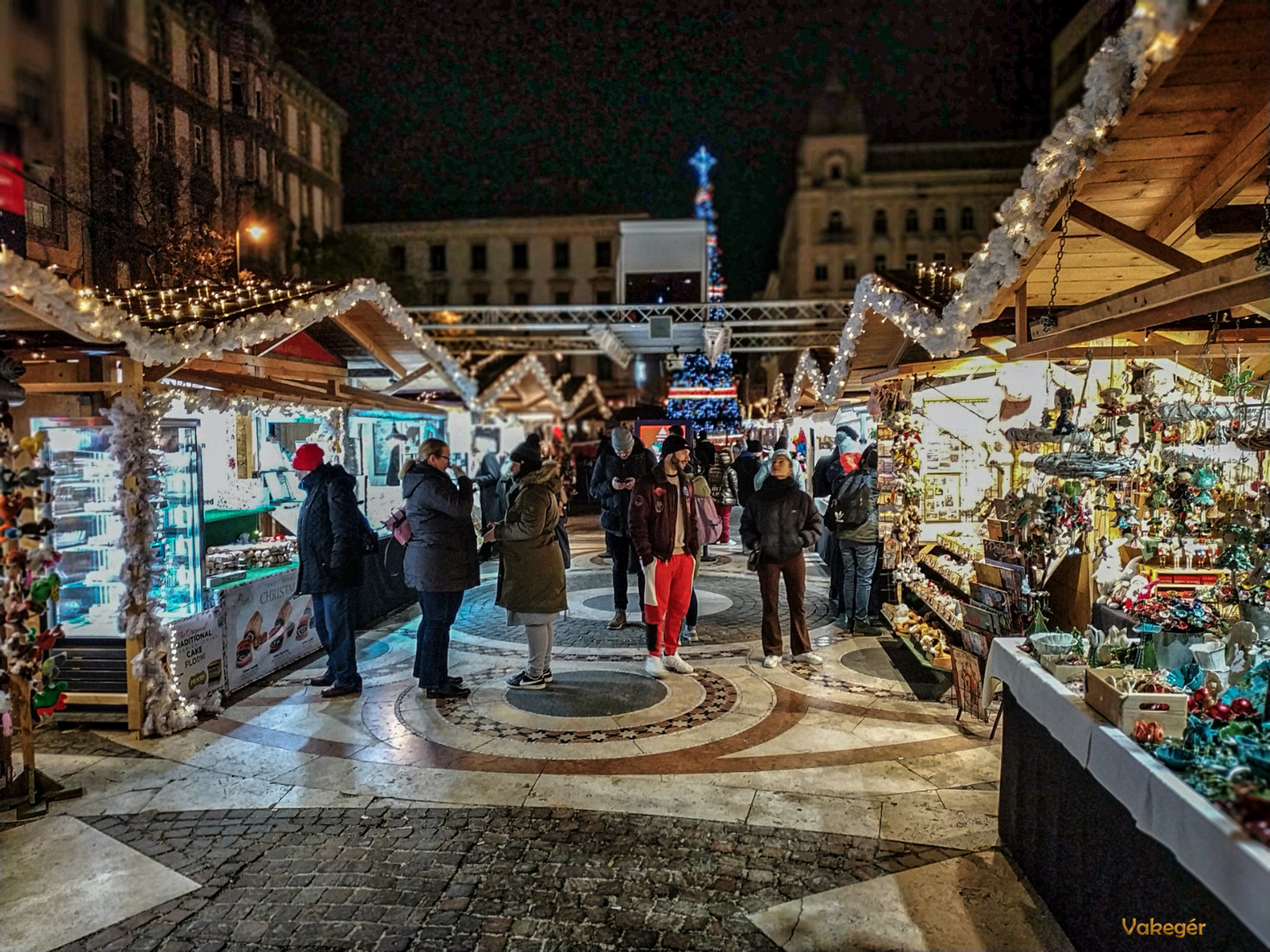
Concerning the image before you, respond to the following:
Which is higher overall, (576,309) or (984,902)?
(576,309)

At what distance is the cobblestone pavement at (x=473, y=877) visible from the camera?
325 centimetres

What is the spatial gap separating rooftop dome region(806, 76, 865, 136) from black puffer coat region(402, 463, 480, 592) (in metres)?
51.4

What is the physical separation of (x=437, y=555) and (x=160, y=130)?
26.9m

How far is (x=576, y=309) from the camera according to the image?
2144 centimetres

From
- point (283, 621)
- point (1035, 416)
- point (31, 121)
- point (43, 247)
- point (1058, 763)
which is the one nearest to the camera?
point (31, 121)

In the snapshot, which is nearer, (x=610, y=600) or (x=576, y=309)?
(x=610, y=600)

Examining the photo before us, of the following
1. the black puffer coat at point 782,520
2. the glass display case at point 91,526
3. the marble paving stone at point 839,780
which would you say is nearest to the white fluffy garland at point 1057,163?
the black puffer coat at point 782,520

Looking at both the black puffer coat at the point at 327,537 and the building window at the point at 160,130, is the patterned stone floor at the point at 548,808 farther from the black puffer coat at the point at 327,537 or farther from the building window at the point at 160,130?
the building window at the point at 160,130

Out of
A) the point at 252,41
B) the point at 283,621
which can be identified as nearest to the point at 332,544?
the point at 283,621

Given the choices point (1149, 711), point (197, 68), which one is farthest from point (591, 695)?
point (197, 68)

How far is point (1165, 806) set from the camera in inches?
95.0

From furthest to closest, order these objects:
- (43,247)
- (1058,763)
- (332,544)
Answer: (43,247) → (332,544) → (1058,763)

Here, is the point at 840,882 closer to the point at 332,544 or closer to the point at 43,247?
the point at 332,544

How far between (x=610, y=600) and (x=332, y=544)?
4.31 metres
